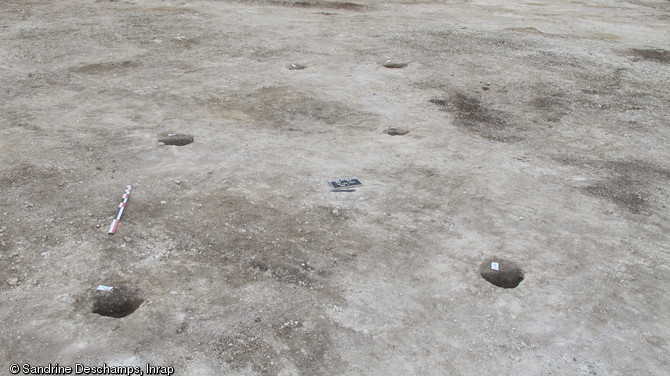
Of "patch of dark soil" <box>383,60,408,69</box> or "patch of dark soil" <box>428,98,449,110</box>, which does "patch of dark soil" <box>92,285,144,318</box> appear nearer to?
"patch of dark soil" <box>428,98,449,110</box>

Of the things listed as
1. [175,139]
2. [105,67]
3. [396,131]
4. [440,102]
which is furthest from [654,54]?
[105,67]

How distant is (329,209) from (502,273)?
224 cm

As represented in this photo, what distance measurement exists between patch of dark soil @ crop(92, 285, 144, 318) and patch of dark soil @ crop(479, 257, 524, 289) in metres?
3.65

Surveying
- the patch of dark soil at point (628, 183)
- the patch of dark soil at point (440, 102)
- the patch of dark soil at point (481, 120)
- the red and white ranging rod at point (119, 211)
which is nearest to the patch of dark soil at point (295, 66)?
the patch of dark soil at point (440, 102)

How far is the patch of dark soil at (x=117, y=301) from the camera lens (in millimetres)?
4852

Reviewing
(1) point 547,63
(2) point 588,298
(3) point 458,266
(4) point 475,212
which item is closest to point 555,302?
(2) point 588,298

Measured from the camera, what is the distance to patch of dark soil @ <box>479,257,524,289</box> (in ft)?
18.1

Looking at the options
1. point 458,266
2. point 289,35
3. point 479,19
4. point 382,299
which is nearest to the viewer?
point 382,299

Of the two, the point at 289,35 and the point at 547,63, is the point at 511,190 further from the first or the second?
the point at 289,35

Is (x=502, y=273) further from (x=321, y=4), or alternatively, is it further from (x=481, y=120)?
(x=321, y=4)

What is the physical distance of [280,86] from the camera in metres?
10.4

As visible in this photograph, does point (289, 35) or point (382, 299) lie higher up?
point (289, 35)

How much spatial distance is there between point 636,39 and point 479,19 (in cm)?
465

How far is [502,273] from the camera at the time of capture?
5570mm
